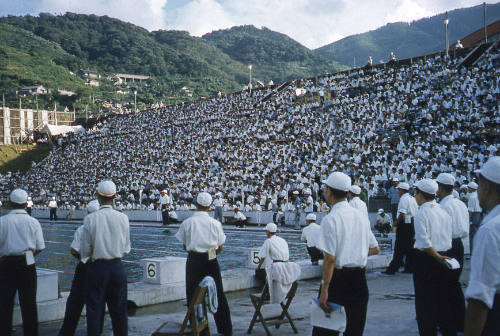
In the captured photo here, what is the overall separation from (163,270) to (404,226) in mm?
5077

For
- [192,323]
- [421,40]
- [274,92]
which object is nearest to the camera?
[192,323]

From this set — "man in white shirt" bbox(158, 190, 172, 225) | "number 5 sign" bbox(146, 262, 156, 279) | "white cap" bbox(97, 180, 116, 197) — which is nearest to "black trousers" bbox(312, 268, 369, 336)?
"white cap" bbox(97, 180, 116, 197)

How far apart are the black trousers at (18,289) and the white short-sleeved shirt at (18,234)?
114 millimetres

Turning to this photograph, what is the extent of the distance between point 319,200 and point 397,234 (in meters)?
11.8

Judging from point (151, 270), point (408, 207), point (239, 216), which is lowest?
point (239, 216)

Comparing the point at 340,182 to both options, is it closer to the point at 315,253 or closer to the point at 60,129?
the point at 315,253

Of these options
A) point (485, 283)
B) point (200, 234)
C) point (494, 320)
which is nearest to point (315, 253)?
point (200, 234)

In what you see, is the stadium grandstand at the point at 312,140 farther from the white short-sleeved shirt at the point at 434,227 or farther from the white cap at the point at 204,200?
the white cap at the point at 204,200

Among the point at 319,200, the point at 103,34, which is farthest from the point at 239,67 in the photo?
the point at 319,200

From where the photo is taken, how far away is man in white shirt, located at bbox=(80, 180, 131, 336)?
5.18 metres

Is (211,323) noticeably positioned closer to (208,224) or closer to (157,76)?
(208,224)

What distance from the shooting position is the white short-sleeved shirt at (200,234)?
5.88 metres

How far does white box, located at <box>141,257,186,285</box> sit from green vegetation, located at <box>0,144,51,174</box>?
49732mm

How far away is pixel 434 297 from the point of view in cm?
517
